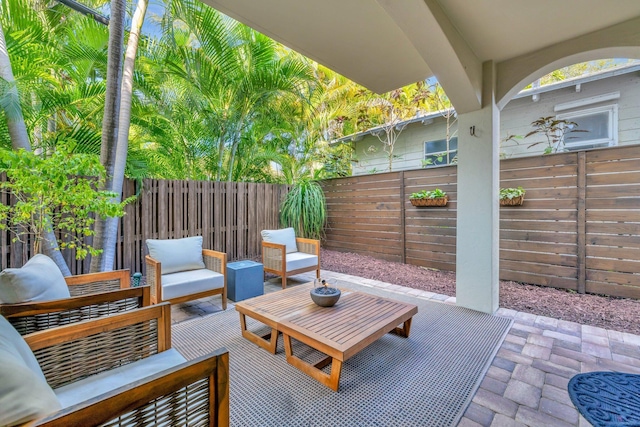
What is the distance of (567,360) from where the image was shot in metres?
2.27

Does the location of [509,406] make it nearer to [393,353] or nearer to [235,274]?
[393,353]

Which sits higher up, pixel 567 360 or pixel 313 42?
pixel 313 42

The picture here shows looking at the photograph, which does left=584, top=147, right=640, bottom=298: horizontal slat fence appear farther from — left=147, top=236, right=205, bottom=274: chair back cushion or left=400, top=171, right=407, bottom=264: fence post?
A: left=147, top=236, right=205, bottom=274: chair back cushion

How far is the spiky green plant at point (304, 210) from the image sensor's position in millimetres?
5906

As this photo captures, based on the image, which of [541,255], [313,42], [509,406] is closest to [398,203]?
[541,255]

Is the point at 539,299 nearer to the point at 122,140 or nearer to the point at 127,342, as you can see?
the point at 127,342

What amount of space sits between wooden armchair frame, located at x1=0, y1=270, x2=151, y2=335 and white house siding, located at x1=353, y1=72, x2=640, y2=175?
6.46 meters

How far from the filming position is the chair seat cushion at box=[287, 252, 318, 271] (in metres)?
4.20

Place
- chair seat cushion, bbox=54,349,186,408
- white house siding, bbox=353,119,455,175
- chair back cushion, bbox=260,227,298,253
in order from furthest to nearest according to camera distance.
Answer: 1. white house siding, bbox=353,119,455,175
2. chair back cushion, bbox=260,227,298,253
3. chair seat cushion, bbox=54,349,186,408

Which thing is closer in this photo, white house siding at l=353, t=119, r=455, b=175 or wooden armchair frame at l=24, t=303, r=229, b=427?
wooden armchair frame at l=24, t=303, r=229, b=427

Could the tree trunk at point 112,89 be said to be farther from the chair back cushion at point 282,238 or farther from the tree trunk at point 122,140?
the chair back cushion at point 282,238

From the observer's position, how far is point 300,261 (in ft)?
14.1

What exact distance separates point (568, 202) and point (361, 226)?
3.35 meters

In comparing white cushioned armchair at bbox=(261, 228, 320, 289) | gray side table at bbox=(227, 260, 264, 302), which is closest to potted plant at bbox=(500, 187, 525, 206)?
white cushioned armchair at bbox=(261, 228, 320, 289)
